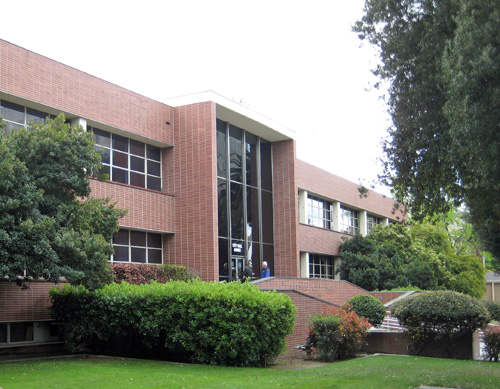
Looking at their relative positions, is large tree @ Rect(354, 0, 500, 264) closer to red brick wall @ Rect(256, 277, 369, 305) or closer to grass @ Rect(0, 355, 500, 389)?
grass @ Rect(0, 355, 500, 389)

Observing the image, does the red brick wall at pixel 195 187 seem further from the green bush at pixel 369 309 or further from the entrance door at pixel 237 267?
the green bush at pixel 369 309

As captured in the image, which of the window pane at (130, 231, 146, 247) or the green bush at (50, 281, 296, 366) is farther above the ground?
the window pane at (130, 231, 146, 247)

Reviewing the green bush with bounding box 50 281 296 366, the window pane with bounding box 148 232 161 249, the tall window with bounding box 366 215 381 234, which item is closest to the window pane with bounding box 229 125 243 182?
the window pane with bounding box 148 232 161 249

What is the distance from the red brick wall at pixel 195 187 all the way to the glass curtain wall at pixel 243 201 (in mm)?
1732

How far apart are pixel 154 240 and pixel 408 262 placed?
19185 millimetres

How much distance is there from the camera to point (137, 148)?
24828mm

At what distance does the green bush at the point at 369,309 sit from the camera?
2119 centimetres

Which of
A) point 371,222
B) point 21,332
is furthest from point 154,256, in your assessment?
point 371,222

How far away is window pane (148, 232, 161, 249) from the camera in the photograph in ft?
81.4

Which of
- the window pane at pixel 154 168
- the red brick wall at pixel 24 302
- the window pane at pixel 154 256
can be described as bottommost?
the red brick wall at pixel 24 302

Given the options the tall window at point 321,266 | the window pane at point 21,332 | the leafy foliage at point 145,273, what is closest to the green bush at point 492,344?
the leafy foliage at point 145,273

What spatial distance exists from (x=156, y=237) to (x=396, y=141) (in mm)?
13273

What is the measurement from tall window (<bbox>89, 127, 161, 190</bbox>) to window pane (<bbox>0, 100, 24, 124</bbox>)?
9.57 ft

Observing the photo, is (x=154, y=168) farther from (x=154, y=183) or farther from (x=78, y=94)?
(x=78, y=94)
